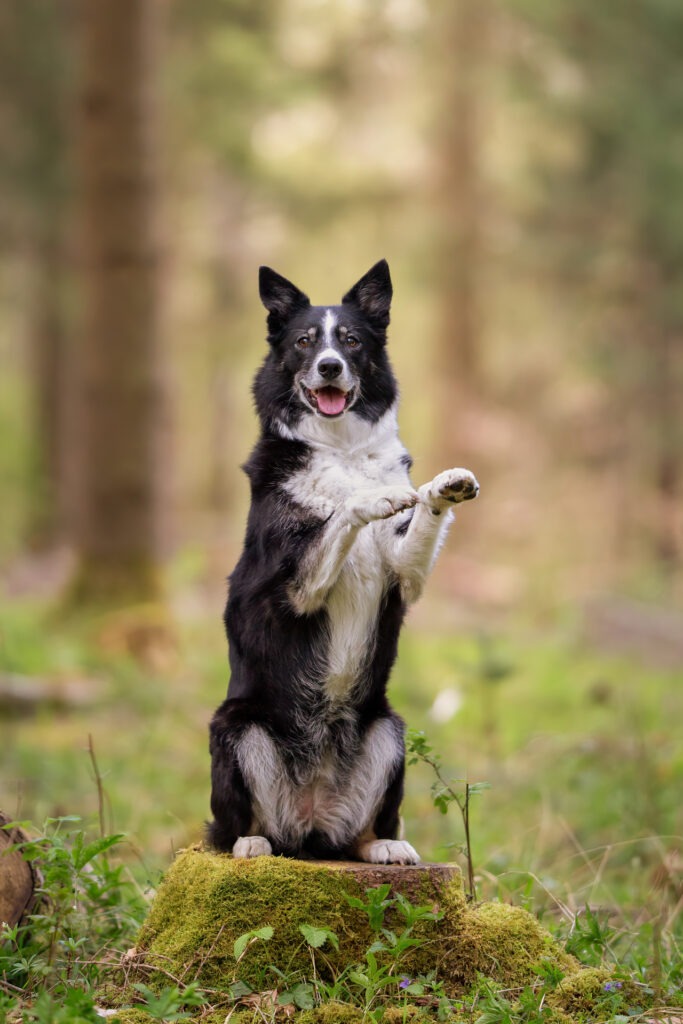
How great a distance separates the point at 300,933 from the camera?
11.1ft

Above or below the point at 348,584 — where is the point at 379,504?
above

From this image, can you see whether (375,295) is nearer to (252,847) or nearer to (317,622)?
(317,622)

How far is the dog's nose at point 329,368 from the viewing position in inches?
143

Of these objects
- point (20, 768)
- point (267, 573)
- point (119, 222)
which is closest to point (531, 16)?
point (119, 222)

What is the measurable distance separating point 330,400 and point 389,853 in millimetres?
1545

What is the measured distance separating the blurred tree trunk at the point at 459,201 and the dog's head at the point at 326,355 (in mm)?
16163

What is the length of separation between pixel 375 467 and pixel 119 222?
790cm

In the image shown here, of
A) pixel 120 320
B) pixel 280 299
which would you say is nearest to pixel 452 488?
pixel 280 299

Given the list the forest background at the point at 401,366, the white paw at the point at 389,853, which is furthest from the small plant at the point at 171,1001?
the forest background at the point at 401,366

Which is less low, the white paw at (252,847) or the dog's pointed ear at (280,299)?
the dog's pointed ear at (280,299)

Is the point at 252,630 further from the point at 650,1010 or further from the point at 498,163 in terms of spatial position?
the point at 498,163

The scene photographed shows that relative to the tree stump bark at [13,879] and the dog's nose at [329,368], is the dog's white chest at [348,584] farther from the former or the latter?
the tree stump bark at [13,879]

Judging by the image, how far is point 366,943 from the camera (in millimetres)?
3422

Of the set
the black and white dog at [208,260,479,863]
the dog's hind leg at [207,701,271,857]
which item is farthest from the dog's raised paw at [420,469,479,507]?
the dog's hind leg at [207,701,271,857]
